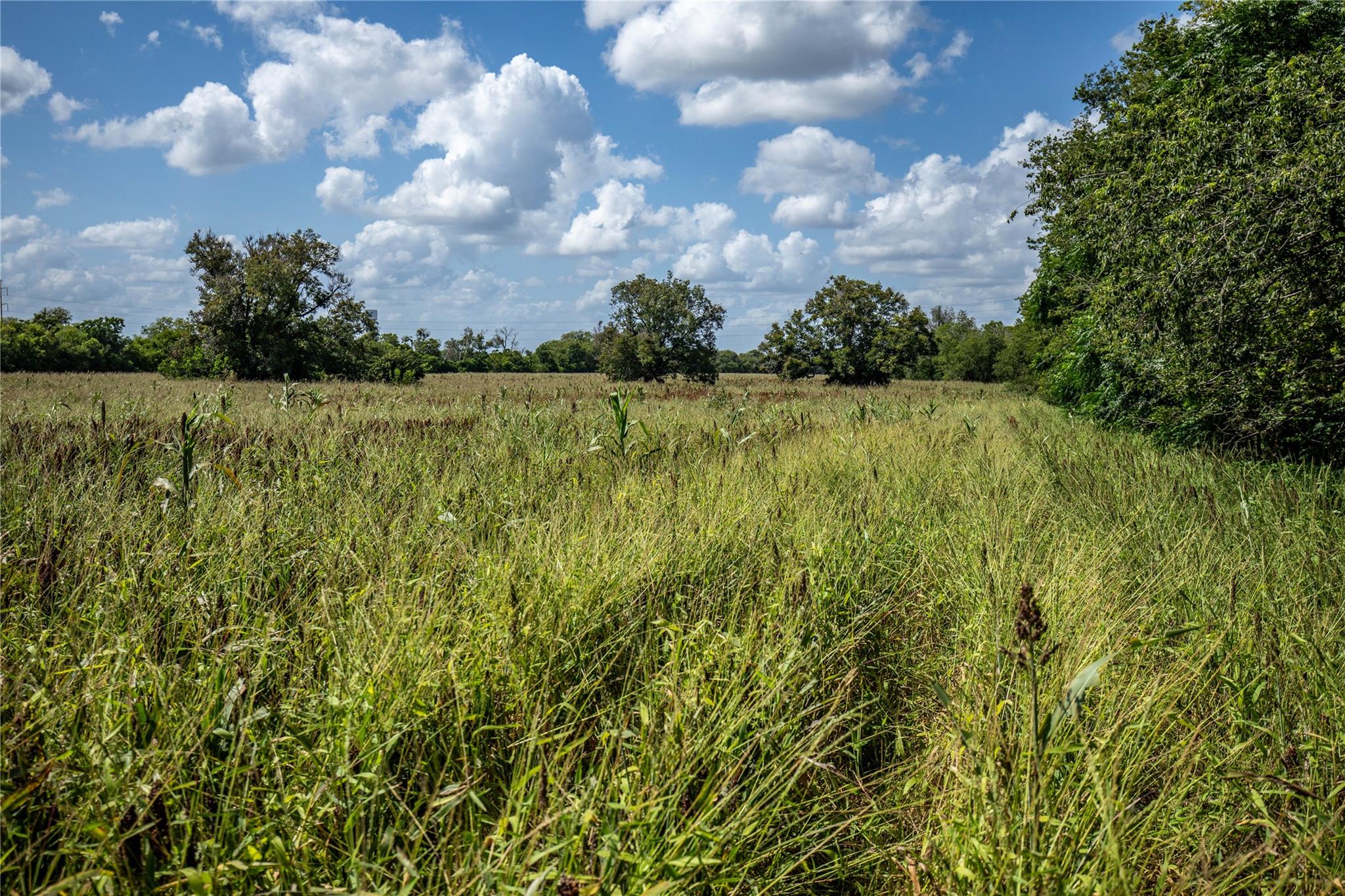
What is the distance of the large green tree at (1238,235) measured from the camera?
7383mm

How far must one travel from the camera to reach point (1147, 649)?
312 cm

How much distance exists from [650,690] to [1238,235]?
870 cm

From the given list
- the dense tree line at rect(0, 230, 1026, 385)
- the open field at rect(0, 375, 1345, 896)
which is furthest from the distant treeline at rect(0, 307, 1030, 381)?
the open field at rect(0, 375, 1345, 896)

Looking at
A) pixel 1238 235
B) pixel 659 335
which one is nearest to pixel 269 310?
pixel 659 335

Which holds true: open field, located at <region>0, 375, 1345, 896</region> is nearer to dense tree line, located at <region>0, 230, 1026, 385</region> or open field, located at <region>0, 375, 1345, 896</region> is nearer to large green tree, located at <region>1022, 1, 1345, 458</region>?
large green tree, located at <region>1022, 1, 1345, 458</region>

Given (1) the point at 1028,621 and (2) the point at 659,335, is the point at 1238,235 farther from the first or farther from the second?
(2) the point at 659,335

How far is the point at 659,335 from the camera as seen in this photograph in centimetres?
3778

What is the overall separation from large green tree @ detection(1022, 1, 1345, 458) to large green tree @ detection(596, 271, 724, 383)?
2579 centimetres

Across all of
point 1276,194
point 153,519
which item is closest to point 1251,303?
point 1276,194

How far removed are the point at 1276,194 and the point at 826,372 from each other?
31107 mm

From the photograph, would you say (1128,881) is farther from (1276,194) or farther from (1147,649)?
(1276,194)

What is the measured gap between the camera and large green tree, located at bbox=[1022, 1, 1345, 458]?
7383 mm

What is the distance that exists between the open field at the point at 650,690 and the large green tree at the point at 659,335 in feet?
103

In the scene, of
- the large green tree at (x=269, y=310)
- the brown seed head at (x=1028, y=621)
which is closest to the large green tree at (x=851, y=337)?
the large green tree at (x=269, y=310)
